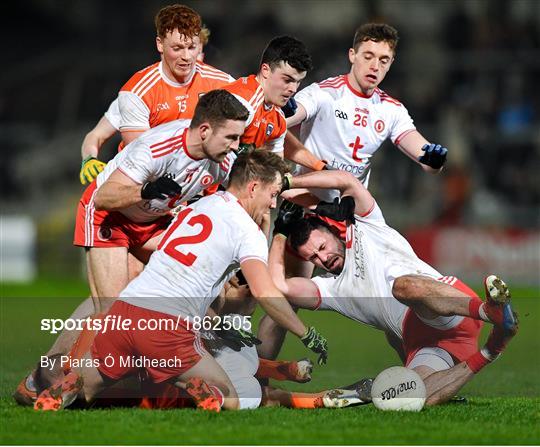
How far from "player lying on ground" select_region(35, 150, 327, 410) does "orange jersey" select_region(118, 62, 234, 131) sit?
1462 mm

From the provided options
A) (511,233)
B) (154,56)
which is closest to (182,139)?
(511,233)

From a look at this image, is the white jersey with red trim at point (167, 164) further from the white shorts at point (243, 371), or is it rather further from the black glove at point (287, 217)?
the white shorts at point (243, 371)

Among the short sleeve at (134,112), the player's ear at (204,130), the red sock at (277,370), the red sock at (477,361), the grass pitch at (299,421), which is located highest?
the short sleeve at (134,112)

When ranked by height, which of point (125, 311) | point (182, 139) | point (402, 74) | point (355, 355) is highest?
point (402, 74)

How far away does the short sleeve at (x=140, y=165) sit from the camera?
762 cm

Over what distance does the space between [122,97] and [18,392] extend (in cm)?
233

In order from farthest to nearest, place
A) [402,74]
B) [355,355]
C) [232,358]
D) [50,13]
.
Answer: [50,13] < [402,74] < [355,355] < [232,358]

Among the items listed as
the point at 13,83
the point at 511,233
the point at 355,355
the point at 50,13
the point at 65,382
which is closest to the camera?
the point at 65,382

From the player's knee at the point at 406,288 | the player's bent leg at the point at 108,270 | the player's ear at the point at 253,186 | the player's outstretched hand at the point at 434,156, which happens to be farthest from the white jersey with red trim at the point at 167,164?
the player's outstretched hand at the point at 434,156

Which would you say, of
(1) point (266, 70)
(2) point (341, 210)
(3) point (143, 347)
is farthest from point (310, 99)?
(3) point (143, 347)

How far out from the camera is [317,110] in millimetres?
9516

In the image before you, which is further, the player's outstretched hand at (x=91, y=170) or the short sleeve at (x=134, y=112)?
the short sleeve at (x=134, y=112)

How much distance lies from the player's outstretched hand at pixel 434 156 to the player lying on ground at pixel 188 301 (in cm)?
186

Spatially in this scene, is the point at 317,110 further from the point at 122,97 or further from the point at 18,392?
the point at 18,392
